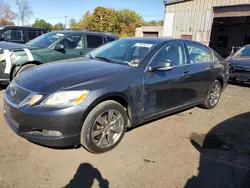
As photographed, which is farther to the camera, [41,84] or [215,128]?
[215,128]

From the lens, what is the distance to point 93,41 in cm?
723

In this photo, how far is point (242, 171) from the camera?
287 cm

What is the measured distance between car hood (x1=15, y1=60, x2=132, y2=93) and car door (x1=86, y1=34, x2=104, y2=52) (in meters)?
3.56

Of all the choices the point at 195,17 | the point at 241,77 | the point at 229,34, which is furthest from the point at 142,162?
the point at 229,34

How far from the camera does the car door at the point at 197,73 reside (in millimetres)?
4211

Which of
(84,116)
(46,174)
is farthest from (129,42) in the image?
(46,174)

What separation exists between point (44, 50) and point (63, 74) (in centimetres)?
335

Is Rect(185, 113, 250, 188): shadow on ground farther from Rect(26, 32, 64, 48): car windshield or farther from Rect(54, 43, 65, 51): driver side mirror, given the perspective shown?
Rect(26, 32, 64, 48): car windshield

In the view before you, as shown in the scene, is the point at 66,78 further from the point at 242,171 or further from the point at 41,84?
the point at 242,171

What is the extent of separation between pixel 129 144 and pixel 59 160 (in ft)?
3.45

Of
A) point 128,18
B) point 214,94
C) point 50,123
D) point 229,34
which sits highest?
point 128,18

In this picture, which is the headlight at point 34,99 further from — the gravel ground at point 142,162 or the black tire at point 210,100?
the black tire at point 210,100

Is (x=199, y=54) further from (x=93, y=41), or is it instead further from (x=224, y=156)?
(x=93, y=41)

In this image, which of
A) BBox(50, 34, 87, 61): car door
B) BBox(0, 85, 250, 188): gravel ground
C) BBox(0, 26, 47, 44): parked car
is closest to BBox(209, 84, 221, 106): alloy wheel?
BBox(0, 85, 250, 188): gravel ground
